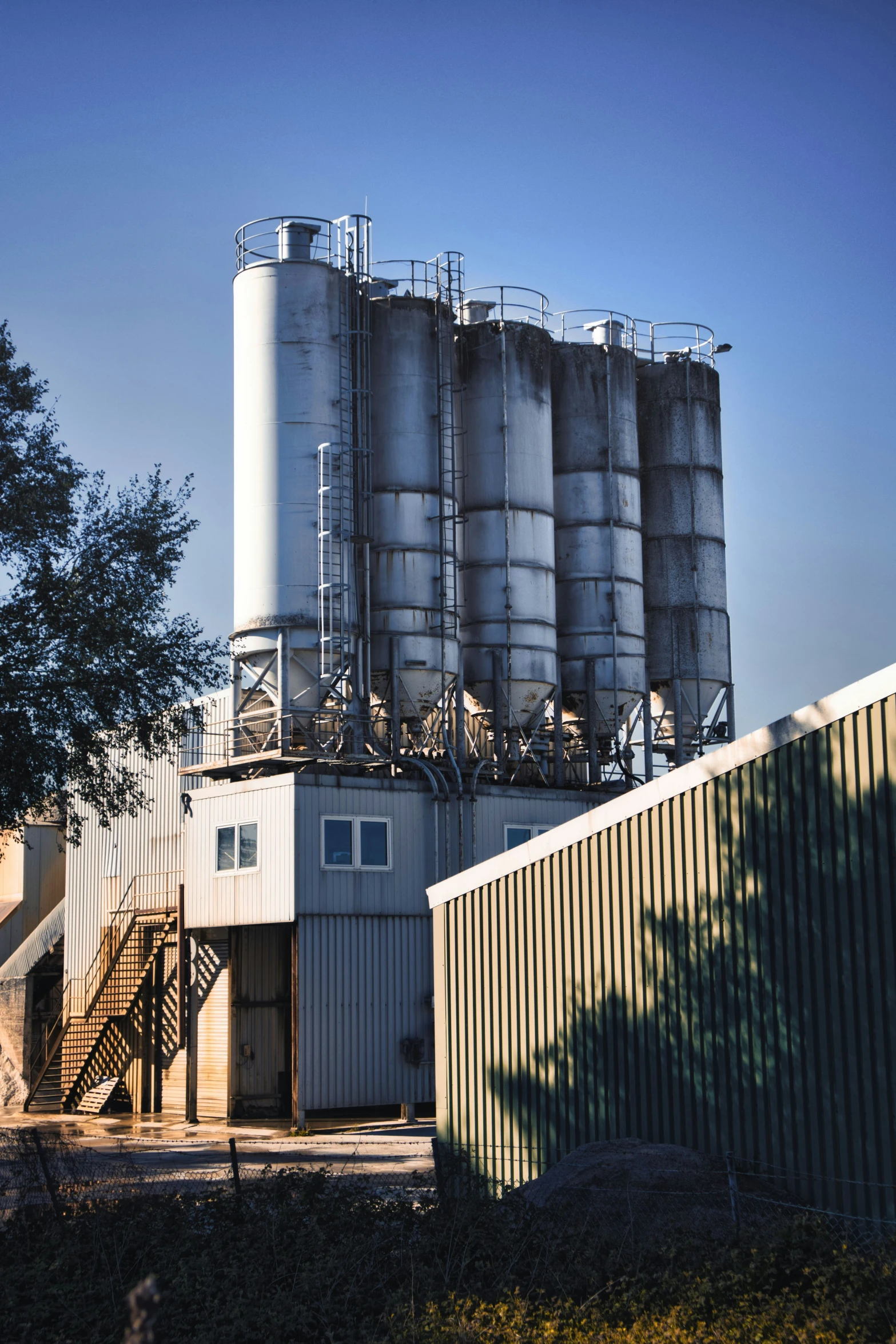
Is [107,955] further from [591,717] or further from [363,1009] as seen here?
[591,717]

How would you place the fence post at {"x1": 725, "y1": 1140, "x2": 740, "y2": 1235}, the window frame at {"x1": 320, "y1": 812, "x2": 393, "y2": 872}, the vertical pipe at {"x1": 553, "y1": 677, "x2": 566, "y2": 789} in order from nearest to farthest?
the fence post at {"x1": 725, "y1": 1140, "x2": 740, "y2": 1235}
the window frame at {"x1": 320, "y1": 812, "x2": 393, "y2": 872}
the vertical pipe at {"x1": 553, "y1": 677, "x2": 566, "y2": 789}

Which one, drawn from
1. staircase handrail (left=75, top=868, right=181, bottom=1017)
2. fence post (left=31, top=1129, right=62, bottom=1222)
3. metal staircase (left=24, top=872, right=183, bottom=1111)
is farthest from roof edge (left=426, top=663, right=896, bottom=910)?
staircase handrail (left=75, top=868, right=181, bottom=1017)

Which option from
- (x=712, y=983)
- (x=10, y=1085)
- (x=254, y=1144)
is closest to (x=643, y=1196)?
(x=712, y=983)

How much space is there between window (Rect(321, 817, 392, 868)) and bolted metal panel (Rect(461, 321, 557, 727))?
621 cm

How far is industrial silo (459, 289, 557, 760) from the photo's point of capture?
34.5 meters

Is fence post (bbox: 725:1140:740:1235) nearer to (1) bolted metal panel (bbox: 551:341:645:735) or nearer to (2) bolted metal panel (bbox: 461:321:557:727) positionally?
(2) bolted metal panel (bbox: 461:321:557:727)

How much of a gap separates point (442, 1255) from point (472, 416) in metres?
25.4

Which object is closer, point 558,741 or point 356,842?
point 356,842

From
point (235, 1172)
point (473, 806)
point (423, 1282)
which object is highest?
point (473, 806)

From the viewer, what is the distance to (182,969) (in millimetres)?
31375

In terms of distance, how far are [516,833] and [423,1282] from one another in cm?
2007

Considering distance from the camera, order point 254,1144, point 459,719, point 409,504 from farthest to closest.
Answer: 1. point 409,504
2. point 459,719
3. point 254,1144

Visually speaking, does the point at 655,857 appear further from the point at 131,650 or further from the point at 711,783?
the point at 131,650

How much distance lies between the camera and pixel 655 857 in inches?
634
